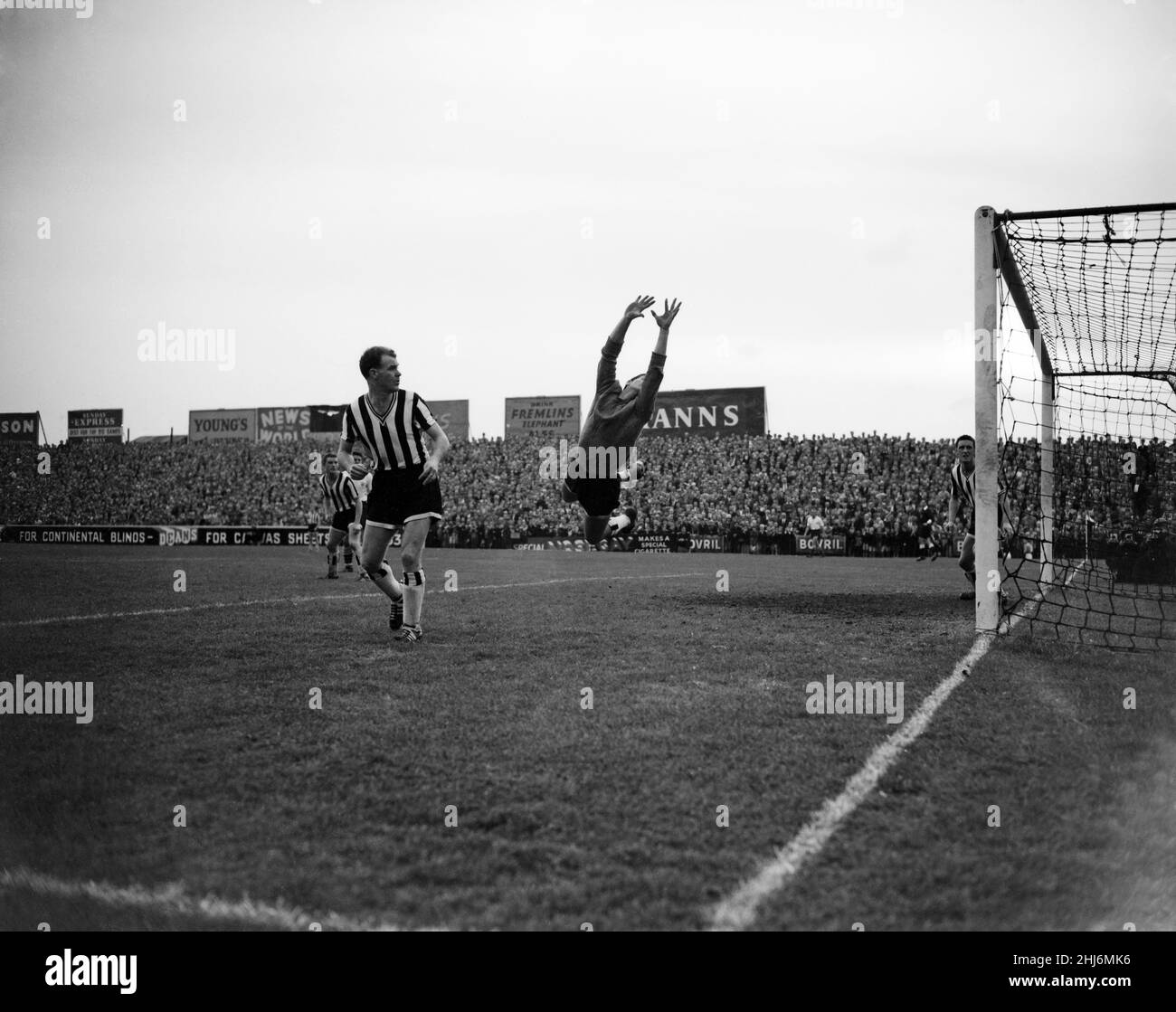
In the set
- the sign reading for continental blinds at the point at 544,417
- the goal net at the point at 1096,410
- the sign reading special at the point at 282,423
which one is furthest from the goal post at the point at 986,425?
the sign reading special at the point at 282,423

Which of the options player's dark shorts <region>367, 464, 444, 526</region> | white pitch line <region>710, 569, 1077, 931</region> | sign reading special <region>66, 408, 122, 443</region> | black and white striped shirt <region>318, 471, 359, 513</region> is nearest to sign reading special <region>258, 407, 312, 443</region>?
sign reading special <region>66, 408, 122, 443</region>

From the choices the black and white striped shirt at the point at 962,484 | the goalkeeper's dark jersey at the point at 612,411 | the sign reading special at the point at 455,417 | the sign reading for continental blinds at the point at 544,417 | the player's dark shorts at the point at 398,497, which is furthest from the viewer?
the sign reading special at the point at 455,417

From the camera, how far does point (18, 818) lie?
10.8 ft

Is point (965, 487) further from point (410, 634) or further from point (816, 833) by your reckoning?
point (816, 833)

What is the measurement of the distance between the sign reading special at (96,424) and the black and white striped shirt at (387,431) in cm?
6413

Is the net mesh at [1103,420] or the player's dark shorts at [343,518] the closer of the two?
the net mesh at [1103,420]

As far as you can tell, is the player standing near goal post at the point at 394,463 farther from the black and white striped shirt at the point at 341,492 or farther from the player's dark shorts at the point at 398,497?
the black and white striped shirt at the point at 341,492

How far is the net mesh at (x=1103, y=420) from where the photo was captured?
8.84 metres

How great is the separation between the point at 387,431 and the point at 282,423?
6024 centimetres

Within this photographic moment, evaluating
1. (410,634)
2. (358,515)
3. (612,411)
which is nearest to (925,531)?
(358,515)
